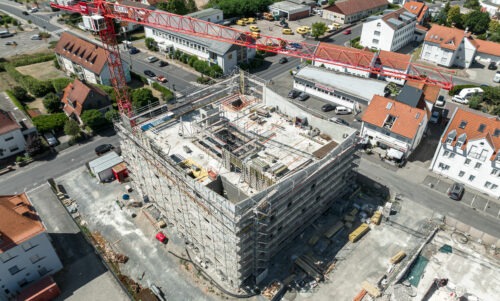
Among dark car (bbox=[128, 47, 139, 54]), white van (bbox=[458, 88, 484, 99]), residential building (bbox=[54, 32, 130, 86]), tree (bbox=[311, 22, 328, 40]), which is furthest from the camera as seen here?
tree (bbox=[311, 22, 328, 40])

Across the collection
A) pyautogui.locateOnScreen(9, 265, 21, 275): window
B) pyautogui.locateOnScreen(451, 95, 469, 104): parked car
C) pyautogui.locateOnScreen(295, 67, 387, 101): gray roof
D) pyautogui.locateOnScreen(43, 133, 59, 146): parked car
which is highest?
pyautogui.locateOnScreen(295, 67, 387, 101): gray roof

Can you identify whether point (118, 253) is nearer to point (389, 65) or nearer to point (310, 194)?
point (310, 194)

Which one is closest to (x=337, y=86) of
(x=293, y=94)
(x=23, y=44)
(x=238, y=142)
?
(x=293, y=94)

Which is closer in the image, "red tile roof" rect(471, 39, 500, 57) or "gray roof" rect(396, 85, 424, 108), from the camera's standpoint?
"gray roof" rect(396, 85, 424, 108)

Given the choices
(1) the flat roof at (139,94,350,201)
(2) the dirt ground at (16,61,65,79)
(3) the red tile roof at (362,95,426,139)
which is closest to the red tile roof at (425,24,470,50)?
(3) the red tile roof at (362,95,426,139)

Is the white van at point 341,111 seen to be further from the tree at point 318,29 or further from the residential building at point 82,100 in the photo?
the residential building at point 82,100

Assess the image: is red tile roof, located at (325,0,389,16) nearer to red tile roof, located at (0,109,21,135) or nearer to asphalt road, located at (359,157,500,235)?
asphalt road, located at (359,157,500,235)

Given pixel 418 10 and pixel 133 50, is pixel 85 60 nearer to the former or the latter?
pixel 133 50
